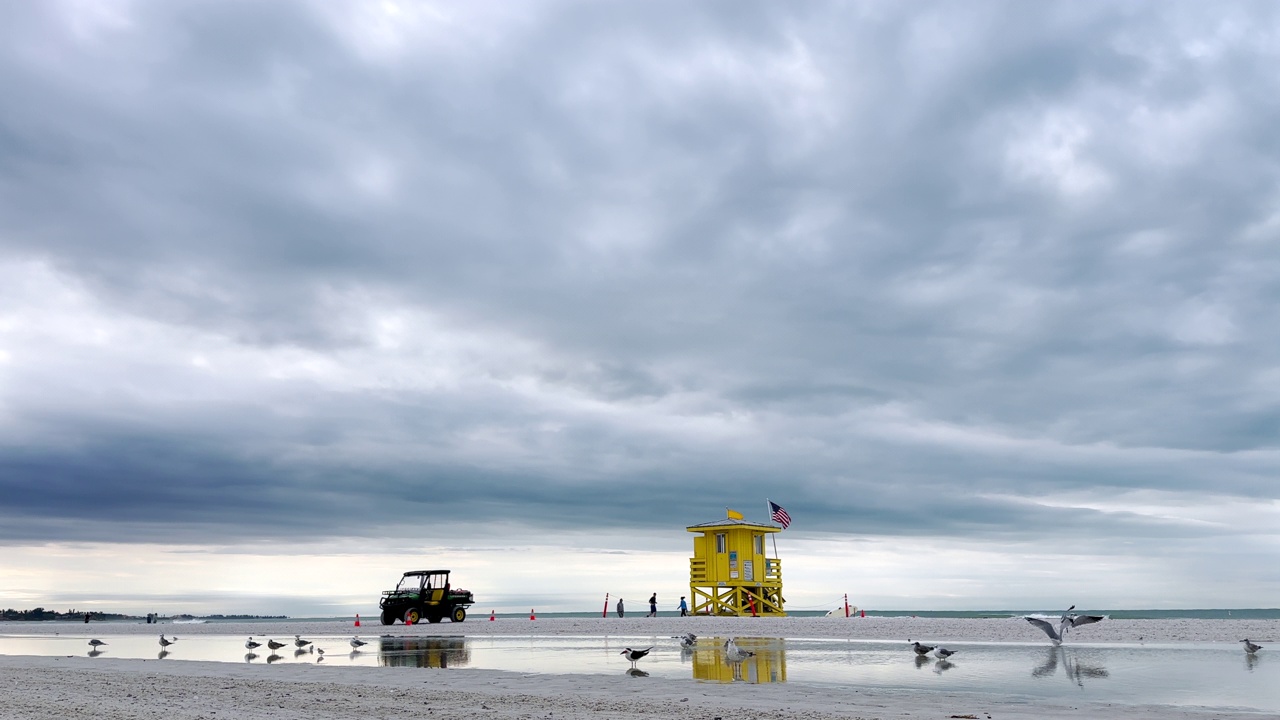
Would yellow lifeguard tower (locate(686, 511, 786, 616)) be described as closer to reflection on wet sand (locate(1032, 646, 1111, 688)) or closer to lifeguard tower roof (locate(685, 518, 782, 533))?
lifeguard tower roof (locate(685, 518, 782, 533))

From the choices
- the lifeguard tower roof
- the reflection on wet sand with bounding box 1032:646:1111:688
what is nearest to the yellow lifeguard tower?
the lifeguard tower roof

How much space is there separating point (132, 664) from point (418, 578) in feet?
67.0

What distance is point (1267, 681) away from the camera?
14.3 metres

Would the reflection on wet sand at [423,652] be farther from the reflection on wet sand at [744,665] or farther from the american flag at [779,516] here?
the american flag at [779,516]

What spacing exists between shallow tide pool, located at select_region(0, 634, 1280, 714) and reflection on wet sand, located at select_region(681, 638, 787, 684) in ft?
0.08

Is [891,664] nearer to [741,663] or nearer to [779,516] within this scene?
[741,663]

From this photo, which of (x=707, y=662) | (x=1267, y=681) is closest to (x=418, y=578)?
(x=707, y=662)

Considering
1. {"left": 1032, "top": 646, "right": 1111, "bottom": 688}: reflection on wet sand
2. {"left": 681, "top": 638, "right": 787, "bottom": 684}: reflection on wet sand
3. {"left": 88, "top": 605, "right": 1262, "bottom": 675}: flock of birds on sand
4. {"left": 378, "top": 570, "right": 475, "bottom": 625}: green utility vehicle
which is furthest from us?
{"left": 378, "top": 570, "right": 475, "bottom": 625}: green utility vehicle

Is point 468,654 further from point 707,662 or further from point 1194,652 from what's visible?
point 1194,652

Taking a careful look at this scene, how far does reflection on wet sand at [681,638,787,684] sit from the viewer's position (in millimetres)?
15297

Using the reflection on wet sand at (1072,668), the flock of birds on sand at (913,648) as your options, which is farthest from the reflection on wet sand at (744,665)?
the reflection on wet sand at (1072,668)

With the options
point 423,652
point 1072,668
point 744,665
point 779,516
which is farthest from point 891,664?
point 779,516

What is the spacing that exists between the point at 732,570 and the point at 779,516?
4.09m

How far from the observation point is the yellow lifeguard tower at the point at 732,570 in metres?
46.2
